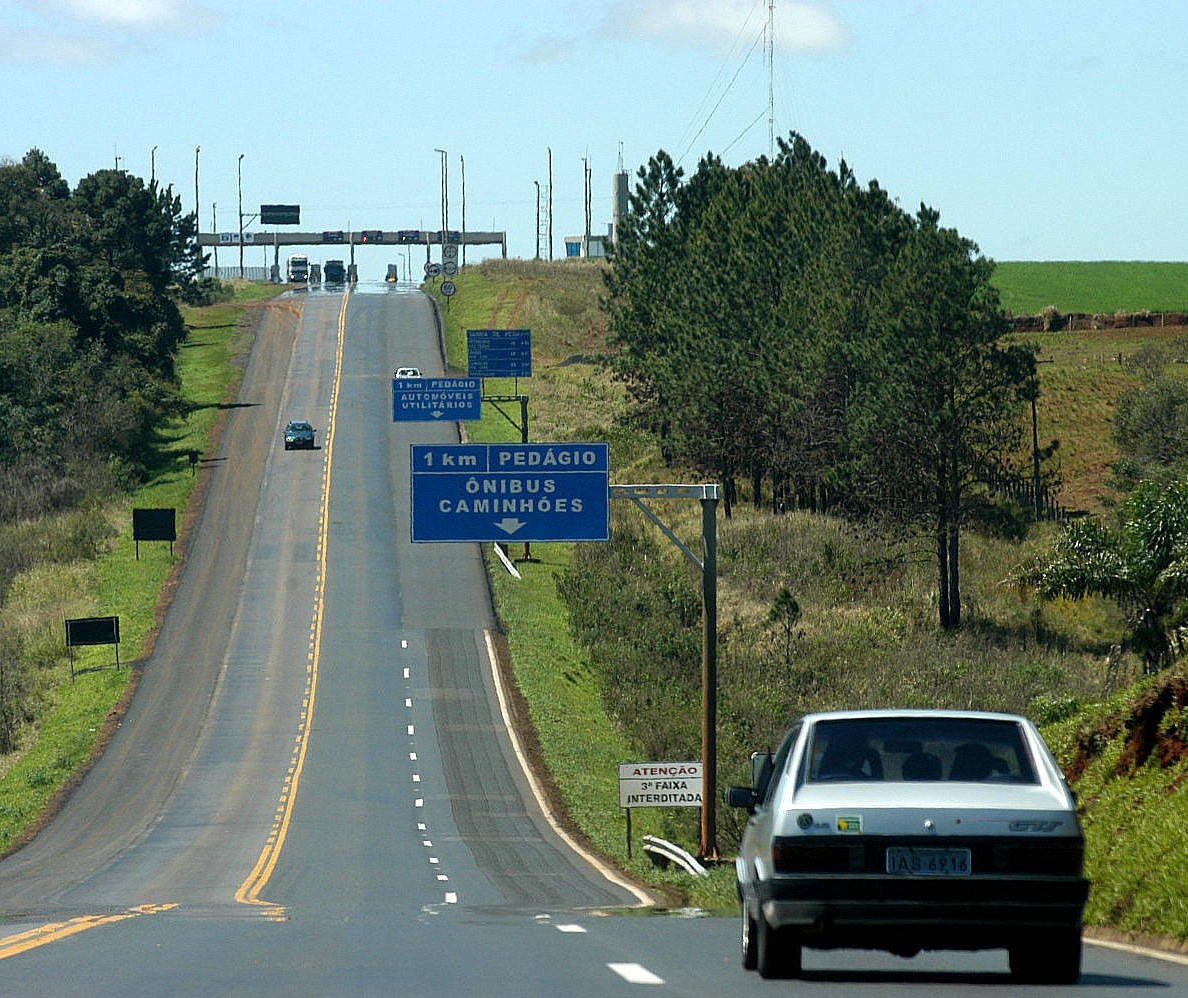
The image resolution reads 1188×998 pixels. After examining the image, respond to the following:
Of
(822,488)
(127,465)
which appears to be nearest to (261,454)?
(127,465)

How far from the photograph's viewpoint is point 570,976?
39.9 feet

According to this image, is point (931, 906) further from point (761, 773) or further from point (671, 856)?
point (671, 856)

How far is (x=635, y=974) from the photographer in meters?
12.2

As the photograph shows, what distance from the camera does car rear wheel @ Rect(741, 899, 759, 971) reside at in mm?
12742

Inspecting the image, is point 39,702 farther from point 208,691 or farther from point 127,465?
point 127,465

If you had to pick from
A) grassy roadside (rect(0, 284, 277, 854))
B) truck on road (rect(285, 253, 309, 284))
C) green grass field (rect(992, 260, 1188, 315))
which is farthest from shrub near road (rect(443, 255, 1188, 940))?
truck on road (rect(285, 253, 309, 284))

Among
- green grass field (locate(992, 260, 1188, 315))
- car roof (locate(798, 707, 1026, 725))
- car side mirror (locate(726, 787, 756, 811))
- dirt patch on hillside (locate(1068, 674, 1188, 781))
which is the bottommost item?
dirt patch on hillside (locate(1068, 674, 1188, 781))

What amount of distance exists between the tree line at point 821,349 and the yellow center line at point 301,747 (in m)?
16.1

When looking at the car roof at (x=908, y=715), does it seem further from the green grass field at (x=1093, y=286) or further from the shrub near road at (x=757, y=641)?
the green grass field at (x=1093, y=286)

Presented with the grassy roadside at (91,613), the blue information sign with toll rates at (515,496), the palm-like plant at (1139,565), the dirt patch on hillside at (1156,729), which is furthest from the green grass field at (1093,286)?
the dirt patch on hillside at (1156,729)

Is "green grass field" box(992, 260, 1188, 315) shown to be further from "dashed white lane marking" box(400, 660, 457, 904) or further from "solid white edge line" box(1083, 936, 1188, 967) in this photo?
"solid white edge line" box(1083, 936, 1188, 967)

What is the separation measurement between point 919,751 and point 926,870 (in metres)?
1.07

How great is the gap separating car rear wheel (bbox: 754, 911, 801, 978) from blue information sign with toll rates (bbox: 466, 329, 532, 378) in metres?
77.2

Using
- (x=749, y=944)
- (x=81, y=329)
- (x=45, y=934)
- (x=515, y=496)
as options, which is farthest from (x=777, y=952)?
(x=81, y=329)
